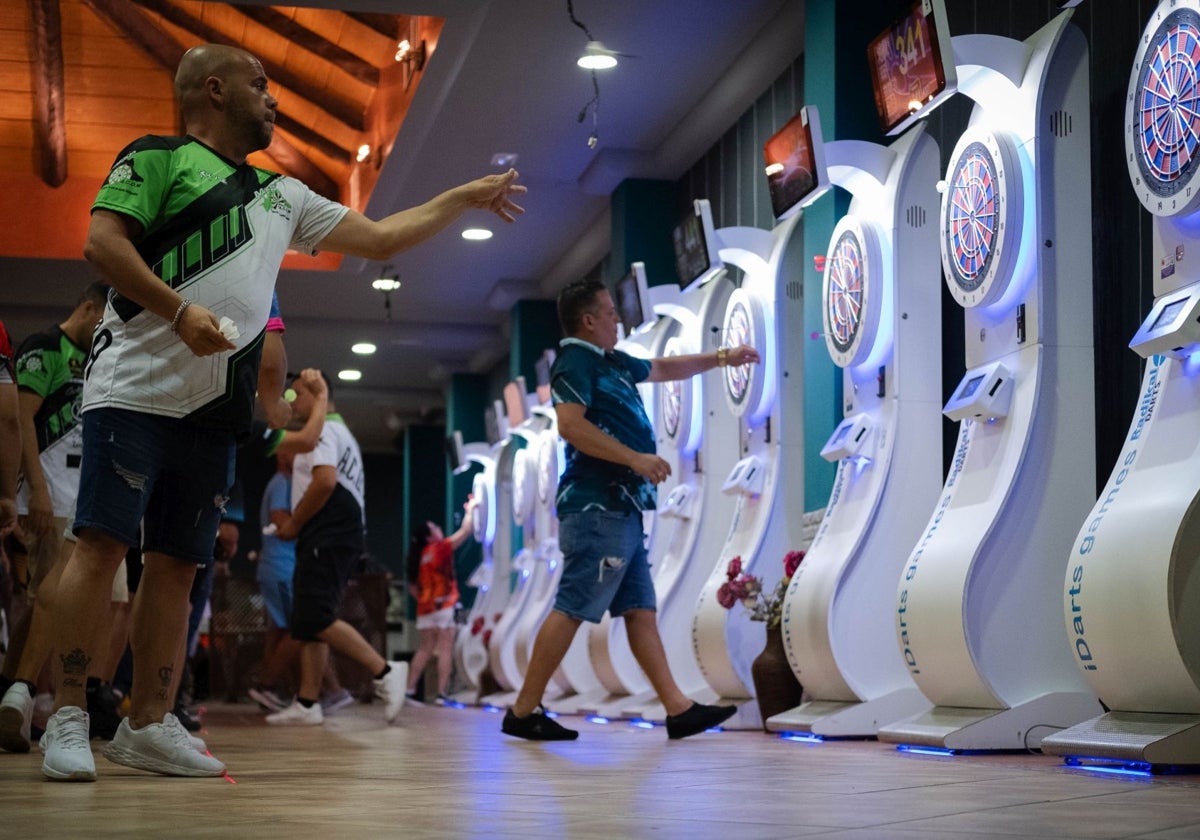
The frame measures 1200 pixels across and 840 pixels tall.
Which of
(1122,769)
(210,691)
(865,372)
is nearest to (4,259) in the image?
(210,691)

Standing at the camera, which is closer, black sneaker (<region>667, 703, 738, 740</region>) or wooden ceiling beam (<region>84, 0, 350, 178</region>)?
black sneaker (<region>667, 703, 738, 740</region>)

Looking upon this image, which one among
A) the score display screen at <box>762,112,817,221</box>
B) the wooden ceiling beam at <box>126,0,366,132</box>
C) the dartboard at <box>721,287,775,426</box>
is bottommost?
the dartboard at <box>721,287,775,426</box>

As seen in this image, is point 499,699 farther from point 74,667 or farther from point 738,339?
point 74,667

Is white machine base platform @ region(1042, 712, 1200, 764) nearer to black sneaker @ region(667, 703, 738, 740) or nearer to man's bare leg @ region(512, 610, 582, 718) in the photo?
black sneaker @ region(667, 703, 738, 740)

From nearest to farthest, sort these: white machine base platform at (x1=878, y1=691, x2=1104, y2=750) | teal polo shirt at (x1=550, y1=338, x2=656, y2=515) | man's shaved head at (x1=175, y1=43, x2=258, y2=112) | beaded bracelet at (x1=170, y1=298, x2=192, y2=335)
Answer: beaded bracelet at (x1=170, y1=298, x2=192, y2=335) < man's shaved head at (x1=175, y1=43, x2=258, y2=112) < white machine base platform at (x1=878, y1=691, x2=1104, y2=750) < teal polo shirt at (x1=550, y1=338, x2=656, y2=515)

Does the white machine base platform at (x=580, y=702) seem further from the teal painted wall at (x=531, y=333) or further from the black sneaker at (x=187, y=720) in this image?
the teal painted wall at (x=531, y=333)

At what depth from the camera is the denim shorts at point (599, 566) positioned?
505cm

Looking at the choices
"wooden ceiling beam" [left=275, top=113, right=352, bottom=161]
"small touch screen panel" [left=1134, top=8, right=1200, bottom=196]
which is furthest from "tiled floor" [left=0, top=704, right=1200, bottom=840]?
"wooden ceiling beam" [left=275, top=113, right=352, bottom=161]

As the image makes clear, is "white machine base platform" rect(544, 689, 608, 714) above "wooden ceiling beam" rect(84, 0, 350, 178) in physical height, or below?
below

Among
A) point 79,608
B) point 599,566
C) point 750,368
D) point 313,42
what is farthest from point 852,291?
point 313,42

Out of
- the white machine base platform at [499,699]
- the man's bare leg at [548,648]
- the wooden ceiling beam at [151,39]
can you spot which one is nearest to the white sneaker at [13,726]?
the man's bare leg at [548,648]

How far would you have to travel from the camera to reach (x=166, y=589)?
3.44 meters

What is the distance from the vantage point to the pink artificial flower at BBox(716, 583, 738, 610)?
619cm

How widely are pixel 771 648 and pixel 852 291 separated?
1491mm
